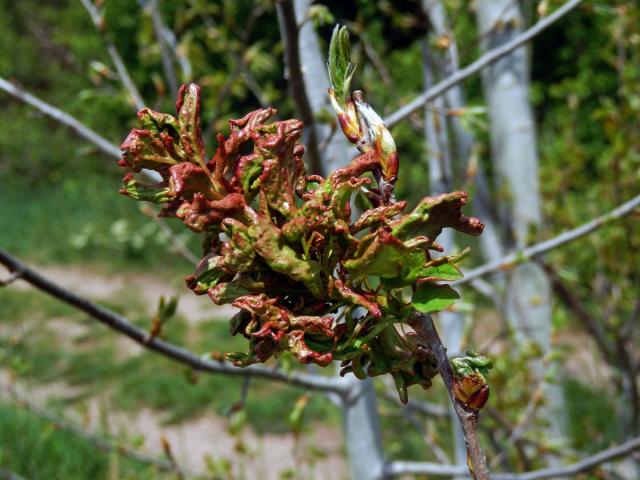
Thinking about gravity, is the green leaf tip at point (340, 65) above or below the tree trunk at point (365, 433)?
above

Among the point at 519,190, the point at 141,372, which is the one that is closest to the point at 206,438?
the point at 141,372

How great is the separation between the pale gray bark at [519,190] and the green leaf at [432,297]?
2079mm

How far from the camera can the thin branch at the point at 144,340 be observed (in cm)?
99

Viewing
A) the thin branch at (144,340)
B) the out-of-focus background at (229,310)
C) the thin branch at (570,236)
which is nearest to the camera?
the thin branch at (144,340)

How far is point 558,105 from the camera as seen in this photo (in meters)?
6.61

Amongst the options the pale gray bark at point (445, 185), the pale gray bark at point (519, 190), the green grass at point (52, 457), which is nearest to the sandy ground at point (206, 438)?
the green grass at point (52, 457)

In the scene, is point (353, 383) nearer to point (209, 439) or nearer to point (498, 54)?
point (498, 54)

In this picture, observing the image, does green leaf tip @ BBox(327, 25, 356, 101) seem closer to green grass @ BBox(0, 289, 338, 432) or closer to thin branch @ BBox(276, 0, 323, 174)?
thin branch @ BBox(276, 0, 323, 174)

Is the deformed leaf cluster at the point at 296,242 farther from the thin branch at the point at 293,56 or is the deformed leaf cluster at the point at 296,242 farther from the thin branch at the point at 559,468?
the thin branch at the point at 559,468

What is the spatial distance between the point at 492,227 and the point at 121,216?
19.7 feet

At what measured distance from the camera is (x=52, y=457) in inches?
128

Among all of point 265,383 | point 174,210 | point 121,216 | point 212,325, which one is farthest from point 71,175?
point 174,210

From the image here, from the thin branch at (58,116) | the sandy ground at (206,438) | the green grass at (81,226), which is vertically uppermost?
the green grass at (81,226)

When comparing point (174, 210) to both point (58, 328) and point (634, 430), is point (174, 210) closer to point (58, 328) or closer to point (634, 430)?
point (634, 430)
